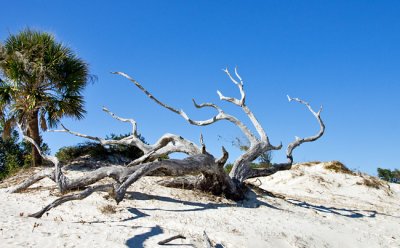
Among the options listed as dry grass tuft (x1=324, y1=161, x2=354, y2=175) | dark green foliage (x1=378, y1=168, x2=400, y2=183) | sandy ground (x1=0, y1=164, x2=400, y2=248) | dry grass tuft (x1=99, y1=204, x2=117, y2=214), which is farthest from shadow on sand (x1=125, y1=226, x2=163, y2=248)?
dark green foliage (x1=378, y1=168, x2=400, y2=183)

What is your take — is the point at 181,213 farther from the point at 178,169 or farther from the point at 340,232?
the point at 340,232

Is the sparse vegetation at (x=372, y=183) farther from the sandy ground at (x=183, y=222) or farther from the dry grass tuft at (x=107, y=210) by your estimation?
the dry grass tuft at (x=107, y=210)

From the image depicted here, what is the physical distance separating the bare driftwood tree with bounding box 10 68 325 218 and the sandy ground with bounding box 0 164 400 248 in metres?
0.35

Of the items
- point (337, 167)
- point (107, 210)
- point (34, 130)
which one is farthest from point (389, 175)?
point (107, 210)

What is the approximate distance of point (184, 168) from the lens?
1008cm

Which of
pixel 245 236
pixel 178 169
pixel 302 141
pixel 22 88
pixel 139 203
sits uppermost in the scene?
pixel 22 88

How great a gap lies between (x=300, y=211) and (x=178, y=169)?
140 inches

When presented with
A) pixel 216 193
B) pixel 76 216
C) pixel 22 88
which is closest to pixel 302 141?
pixel 216 193

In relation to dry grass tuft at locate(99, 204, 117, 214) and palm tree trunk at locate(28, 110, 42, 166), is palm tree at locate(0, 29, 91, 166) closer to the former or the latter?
palm tree trunk at locate(28, 110, 42, 166)

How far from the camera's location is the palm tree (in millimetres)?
14109

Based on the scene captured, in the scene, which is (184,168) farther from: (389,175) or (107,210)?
(389,175)

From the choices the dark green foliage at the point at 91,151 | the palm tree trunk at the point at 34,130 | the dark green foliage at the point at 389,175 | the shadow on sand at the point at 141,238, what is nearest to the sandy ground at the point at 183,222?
the shadow on sand at the point at 141,238

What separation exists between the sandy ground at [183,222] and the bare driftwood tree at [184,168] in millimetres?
347

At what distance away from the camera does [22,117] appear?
14656 mm
